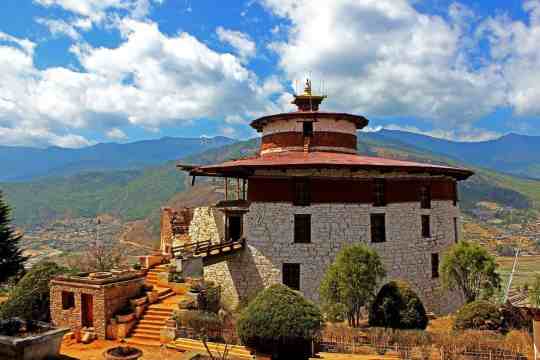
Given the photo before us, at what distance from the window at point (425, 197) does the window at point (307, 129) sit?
24.8 ft

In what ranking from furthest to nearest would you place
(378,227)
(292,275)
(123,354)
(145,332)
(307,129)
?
(307,129) → (378,227) → (292,275) → (145,332) → (123,354)

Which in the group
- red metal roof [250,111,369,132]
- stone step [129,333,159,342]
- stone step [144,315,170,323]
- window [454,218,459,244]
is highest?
red metal roof [250,111,369,132]

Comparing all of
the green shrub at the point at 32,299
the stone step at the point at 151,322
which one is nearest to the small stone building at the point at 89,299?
the green shrub at the point at 32,299

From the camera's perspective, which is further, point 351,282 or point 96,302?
point 351,282

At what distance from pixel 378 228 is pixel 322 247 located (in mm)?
3249

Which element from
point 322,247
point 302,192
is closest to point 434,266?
point 322,247

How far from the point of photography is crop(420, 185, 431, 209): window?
2408 cm

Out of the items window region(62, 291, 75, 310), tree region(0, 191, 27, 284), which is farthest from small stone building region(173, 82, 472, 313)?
tree region(0, 191, 27, 284)

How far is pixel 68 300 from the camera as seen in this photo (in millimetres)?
18859

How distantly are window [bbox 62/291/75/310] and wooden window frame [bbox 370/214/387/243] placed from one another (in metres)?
14.7

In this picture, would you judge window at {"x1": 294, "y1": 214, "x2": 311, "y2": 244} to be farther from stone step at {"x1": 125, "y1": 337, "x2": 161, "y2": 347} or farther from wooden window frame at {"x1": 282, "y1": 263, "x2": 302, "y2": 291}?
stone step at {"x1": 125, "y1": 337, "x2": 161, "y2": 347}

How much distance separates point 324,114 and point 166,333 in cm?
1613

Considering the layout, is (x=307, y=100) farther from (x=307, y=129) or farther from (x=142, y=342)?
(x=142, y=342)

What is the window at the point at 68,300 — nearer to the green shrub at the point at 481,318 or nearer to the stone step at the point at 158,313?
the stone step at the point at 158,313
